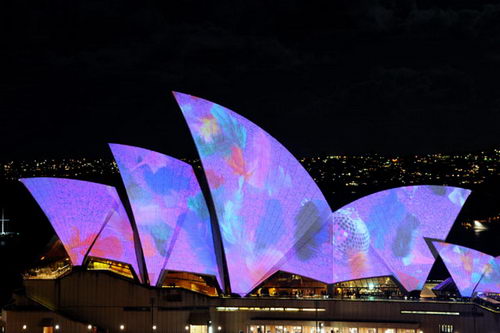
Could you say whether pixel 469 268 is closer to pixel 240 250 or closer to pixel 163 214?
pixel 240 250

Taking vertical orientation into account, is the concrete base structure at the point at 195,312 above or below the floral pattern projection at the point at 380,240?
below

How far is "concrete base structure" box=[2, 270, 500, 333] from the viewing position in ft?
78.1

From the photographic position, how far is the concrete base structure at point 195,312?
78.1 ft

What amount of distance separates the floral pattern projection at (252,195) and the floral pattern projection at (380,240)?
1.84 feet

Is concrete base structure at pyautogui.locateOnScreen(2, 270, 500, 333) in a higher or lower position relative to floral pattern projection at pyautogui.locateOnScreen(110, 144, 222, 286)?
lower

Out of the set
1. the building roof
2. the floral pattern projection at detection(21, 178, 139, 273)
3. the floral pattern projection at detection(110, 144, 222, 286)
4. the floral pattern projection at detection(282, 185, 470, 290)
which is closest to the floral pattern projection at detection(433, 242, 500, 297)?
the building roof

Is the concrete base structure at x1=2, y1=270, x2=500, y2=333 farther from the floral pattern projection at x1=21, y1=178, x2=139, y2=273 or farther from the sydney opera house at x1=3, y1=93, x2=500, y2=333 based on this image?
the floral pattern projection at x1=21, y1=178, x2=139, y2=273

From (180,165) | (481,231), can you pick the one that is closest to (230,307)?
(180,165)

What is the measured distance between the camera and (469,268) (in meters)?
24.5

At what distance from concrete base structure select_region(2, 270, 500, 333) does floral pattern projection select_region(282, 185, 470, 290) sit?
4.43ft

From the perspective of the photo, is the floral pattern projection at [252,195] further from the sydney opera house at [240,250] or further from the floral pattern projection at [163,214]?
the floral pattern projection at [163,214]

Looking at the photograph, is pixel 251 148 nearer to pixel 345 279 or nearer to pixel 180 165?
pixel 180 165

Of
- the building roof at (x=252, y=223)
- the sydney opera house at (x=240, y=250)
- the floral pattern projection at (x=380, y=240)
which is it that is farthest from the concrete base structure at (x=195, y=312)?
the floral pattern projection at (x=380, y=240)

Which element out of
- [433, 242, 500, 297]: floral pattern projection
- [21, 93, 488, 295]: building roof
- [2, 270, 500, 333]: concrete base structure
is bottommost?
[2, 270, 500, 333]: concrete base structure
